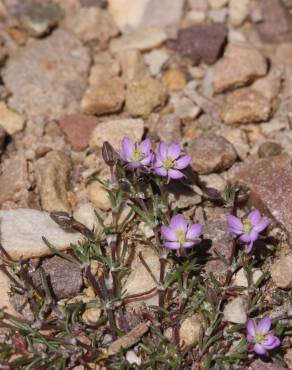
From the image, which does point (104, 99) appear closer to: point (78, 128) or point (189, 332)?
point (78, 128)

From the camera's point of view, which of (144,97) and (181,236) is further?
(144,97)

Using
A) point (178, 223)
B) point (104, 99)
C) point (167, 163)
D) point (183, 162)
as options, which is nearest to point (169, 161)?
point (167, 163)

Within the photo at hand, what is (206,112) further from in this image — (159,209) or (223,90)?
(159,209)

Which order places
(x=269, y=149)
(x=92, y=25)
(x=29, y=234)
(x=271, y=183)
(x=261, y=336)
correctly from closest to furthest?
(x=261, y=336), (x=29, y=234), (x=271, y=183), (x=269, y=149), (x=92, y=25)

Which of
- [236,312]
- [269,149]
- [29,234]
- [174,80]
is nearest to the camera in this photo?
[236,312]

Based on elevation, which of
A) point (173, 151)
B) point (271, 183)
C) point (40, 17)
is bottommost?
point (271, 183)

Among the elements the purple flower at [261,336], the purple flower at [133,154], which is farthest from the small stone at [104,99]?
the purple flower at [261,336]
